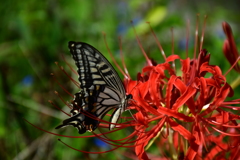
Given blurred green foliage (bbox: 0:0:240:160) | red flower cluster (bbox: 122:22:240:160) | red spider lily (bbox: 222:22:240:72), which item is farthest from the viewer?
blurred green foliage (bbox: 0:0:240:160)

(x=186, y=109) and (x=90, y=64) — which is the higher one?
(x=90, y=64)

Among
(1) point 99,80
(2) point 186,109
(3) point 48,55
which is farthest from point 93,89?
(3) point 48,55

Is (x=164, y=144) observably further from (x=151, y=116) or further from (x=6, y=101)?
(x=6, y=101)

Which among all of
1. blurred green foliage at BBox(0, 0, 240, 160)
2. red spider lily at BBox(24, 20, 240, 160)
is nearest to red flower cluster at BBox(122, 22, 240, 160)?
red spider lily at BBox(24, 20, 240, 160)

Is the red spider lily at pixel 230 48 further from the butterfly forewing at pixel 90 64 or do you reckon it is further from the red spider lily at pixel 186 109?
the butterfly forewing at pixel 90 64

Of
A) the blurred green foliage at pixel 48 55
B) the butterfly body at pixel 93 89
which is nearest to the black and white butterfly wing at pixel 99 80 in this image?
the butterfly body at pixel 93 89

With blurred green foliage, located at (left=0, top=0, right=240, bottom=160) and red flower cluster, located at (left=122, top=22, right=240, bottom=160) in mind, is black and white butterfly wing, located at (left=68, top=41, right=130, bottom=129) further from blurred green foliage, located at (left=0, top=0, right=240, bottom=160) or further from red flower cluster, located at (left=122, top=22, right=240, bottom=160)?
blurred green foliage, located at (left=0, top=0, right=240, bottom=160)

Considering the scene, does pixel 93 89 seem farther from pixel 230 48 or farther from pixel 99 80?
pixel 230 48
